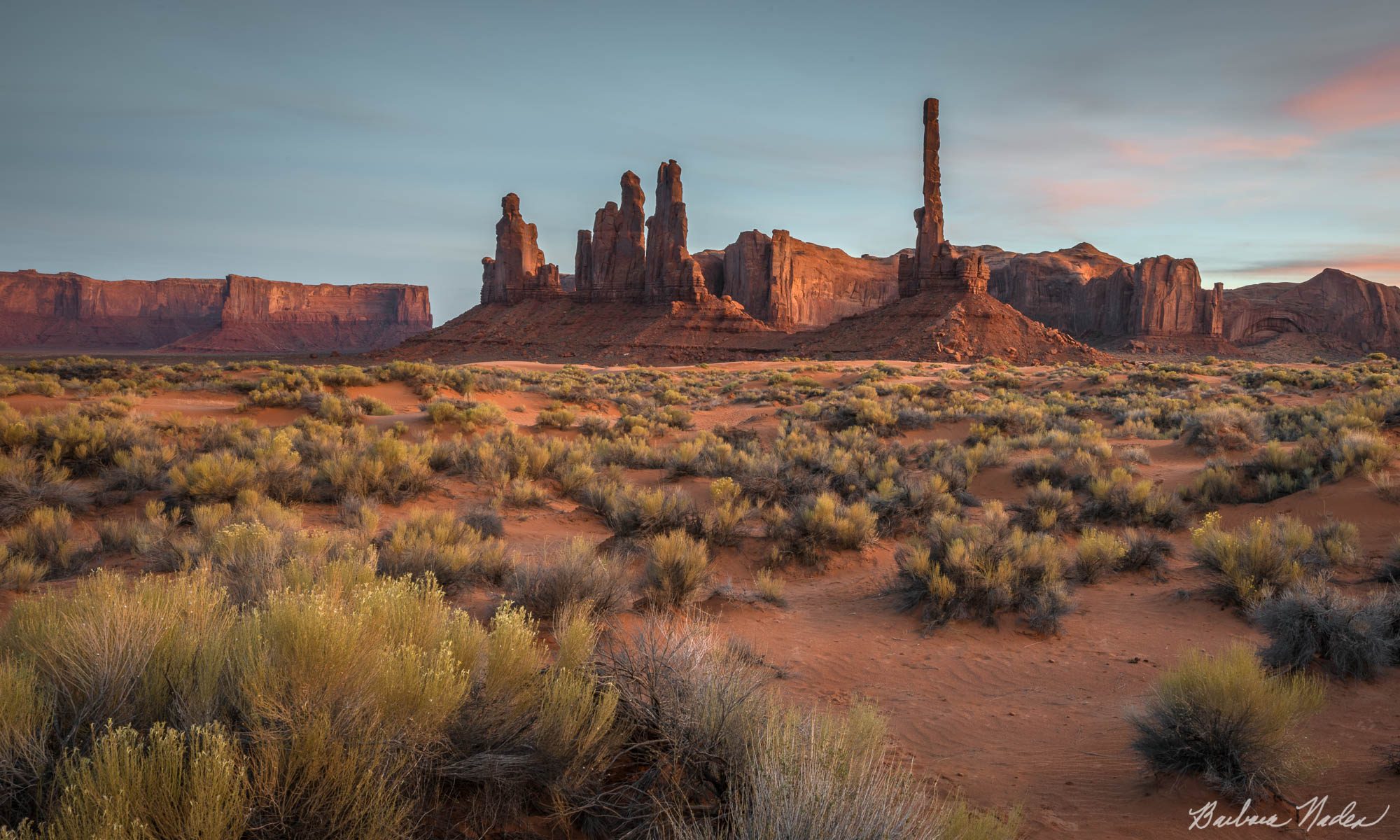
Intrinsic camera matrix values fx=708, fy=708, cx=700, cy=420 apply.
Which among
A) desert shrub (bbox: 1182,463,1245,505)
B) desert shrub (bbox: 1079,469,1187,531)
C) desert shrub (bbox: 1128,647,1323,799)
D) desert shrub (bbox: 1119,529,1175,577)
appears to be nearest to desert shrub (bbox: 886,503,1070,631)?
desert shrub (bbox: 1119,529,1175,577)

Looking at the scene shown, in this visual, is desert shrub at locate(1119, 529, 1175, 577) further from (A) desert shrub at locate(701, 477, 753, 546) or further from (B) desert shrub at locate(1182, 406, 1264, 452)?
(B) desert shrub at locate(1182, 406, 1264, 452)

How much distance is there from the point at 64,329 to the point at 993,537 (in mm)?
174763

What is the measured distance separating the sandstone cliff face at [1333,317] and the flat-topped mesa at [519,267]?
9303cm

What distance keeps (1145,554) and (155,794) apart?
8576 mm

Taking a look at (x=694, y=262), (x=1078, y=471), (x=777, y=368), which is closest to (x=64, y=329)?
(x=694, y=262)

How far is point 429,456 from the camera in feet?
35.8

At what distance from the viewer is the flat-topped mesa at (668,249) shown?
82812 millimetres

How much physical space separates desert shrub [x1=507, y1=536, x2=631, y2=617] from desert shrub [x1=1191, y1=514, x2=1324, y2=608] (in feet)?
17.2

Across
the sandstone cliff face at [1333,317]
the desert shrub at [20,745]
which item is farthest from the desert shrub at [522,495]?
the sandstone cliff face at [1333,317]

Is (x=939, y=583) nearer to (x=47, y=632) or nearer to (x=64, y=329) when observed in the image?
(x=47, y=632)

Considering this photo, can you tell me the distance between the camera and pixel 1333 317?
327ft

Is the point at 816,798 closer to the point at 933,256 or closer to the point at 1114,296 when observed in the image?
the point at 933,256

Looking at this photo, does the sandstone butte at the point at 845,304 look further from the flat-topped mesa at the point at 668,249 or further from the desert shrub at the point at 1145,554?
the desert shrub at the point at 1145,554

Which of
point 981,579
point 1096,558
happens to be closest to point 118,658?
point 981,579
